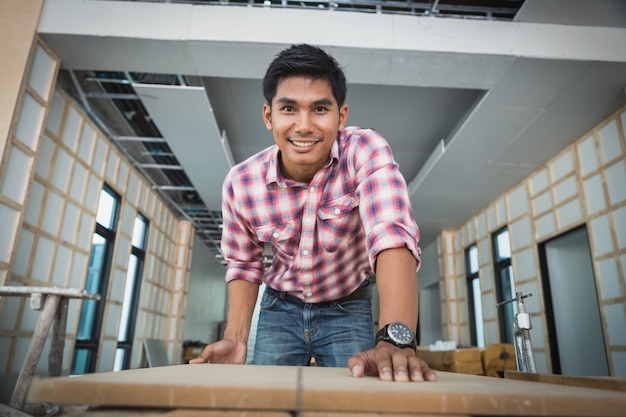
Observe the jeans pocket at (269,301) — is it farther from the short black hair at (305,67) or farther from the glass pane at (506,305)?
the glass pane at (506,305)

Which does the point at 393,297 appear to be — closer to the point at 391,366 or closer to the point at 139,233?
the point at 391,366

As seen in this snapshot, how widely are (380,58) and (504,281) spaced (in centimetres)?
465

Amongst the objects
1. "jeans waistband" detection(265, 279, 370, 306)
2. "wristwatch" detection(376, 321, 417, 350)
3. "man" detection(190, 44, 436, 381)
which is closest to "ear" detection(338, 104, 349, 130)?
"man" detection(190, 44, 436, 381)

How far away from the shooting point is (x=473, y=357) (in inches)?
221

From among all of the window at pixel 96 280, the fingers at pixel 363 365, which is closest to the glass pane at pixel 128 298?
the window at pixel 96 280

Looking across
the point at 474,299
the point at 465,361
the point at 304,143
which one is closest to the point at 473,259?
the point at 474,299

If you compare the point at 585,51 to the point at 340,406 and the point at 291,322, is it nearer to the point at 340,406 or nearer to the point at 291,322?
the point at 291,322

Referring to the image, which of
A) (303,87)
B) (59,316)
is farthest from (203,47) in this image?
(303,87)

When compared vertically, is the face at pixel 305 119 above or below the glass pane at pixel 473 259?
below

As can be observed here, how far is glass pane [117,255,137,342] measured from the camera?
21.2ft

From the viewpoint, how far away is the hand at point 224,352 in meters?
1.11

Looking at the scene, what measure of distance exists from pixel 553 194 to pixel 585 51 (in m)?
2.30

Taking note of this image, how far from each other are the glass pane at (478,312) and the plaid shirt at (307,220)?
22.6 feet

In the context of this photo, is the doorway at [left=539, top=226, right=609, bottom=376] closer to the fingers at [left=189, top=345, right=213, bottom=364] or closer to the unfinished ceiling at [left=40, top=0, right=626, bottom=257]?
the unfinished ceiling at [left=40, top=0, right=626, bottom=257]
